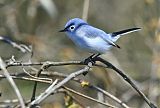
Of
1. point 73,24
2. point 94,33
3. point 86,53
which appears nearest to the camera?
point 73,24

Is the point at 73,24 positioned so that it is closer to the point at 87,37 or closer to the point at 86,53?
the point at 87,37

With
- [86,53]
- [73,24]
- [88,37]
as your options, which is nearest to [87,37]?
[88,37]

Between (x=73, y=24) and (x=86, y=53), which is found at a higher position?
(x=86, y=53)

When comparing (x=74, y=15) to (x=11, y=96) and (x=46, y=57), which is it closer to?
(x=46, y=57)

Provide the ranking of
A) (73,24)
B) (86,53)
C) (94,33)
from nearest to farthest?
(73,24), (94,33), (86,53)

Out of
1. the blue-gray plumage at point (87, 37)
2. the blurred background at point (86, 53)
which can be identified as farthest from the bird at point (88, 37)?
the blurred background at point (86, 53)

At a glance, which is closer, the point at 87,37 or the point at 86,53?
the point at 87,37

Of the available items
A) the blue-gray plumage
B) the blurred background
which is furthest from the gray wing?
the blurred background

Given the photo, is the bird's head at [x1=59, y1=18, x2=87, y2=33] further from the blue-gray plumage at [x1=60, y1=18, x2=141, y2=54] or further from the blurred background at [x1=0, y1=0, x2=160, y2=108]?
the blurred background at [x1=0, y1=0, x2=160, y2=108]
